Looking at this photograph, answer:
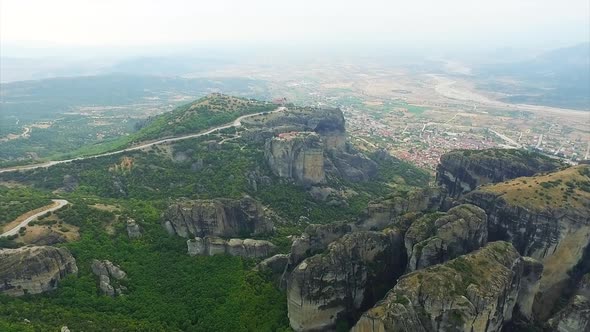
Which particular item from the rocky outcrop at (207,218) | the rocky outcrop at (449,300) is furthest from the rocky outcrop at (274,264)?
the rocky outcrop at (449,300)

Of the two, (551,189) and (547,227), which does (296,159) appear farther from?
(547,227)

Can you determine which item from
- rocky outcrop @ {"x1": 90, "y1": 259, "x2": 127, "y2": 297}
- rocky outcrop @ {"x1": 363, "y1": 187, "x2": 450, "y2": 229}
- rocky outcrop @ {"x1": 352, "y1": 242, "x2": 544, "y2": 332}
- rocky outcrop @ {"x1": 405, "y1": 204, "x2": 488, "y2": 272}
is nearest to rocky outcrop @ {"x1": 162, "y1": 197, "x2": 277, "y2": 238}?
rocky outcrop @ {"x1": 90, "y1": 259, "x2": 127, "y2": 297}

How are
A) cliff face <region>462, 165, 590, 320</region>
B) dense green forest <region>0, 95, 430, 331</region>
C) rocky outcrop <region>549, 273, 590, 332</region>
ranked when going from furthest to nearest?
cliff face <region>462, 165, 590, 320</region>, dense green forest <region>0, 95, 430, 331</region>, rocky outcrop <region>549, 273, 590, 332</region>

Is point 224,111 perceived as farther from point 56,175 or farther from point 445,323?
point 445,323

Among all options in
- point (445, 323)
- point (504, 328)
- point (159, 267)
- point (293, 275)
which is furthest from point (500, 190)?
point (159, 267)

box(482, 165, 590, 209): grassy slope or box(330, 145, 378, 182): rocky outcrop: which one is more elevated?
box(482, 165, 590, 209): grassy slope

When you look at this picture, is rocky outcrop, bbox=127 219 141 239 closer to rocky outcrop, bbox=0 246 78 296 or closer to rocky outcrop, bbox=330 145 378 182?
rocky outcrop, bbox=0 246 78 296

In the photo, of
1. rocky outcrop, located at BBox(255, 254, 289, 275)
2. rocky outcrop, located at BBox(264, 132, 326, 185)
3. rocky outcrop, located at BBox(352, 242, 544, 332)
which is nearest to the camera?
rocky outcrop, located at BBox(352, 242, 544, 332)

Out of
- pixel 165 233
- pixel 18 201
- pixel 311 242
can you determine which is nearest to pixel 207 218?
pixel 165 233
